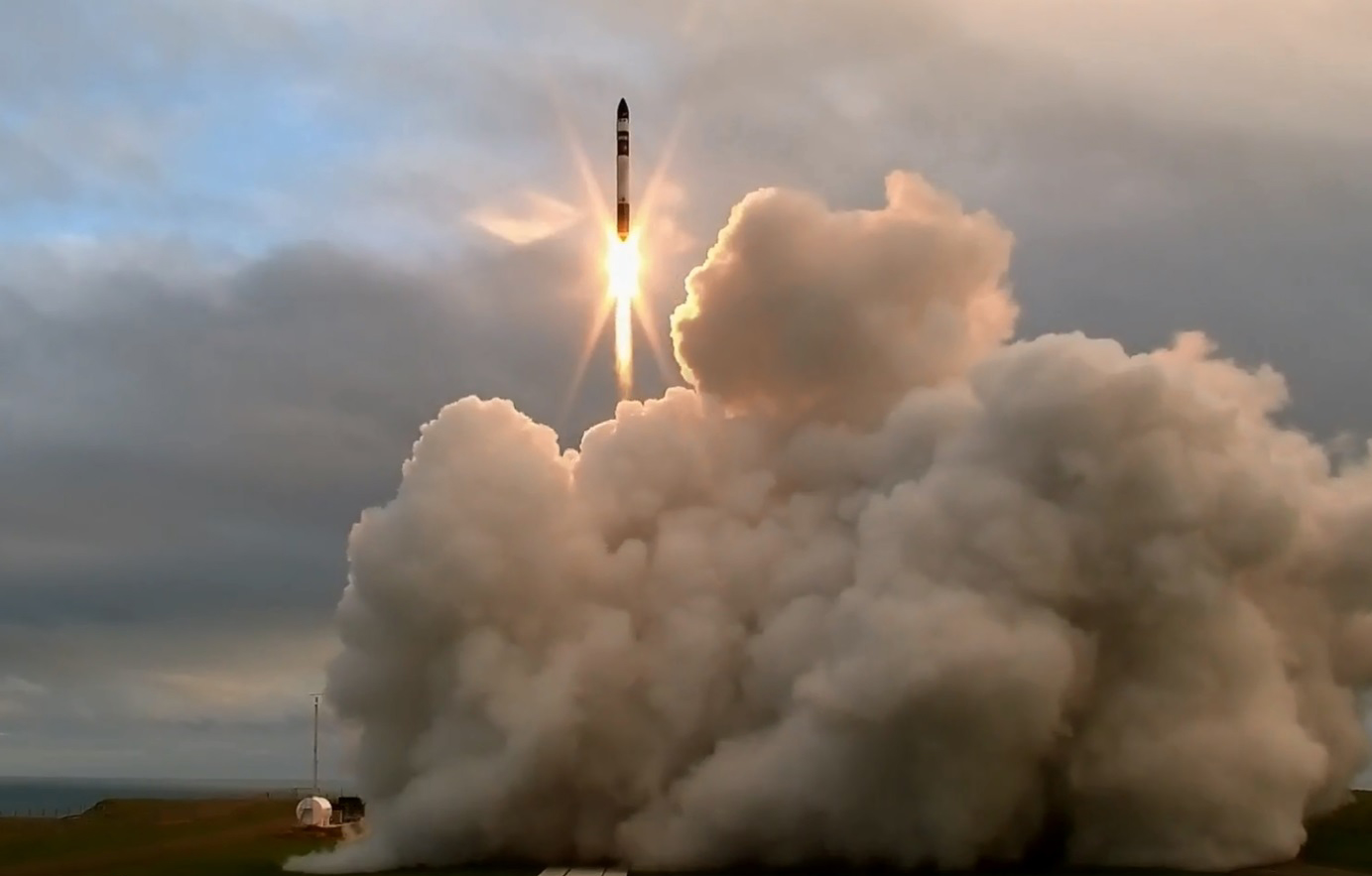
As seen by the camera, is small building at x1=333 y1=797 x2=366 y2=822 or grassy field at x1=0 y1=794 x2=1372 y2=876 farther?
small building at x1=333 y1=797 x2=366 y2=822

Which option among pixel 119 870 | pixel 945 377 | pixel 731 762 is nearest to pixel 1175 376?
pixel 945 377

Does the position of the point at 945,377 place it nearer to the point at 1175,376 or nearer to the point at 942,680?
the point at 1175,376

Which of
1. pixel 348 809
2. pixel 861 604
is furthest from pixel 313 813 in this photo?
pixel 861 604

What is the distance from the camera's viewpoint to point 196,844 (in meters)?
58.3

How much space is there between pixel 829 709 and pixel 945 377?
13767mm

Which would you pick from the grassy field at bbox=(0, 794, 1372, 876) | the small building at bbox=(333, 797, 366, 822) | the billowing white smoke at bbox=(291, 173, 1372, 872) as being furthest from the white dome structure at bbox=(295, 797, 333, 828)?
the billowing white smoke at bbox=(291, 173, 1372, 872)

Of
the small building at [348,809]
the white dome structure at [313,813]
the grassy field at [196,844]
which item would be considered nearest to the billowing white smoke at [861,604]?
the grassy field at [196,844]

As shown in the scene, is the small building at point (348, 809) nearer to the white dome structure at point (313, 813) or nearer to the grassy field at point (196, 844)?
the grassy field at point (196, 844)

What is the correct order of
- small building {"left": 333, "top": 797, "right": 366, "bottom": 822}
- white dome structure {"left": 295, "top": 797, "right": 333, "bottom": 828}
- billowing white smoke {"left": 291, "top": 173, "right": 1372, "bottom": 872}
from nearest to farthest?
billowing white smoke {"left": 291, "top": 173, "right": 1372, "bottom": 872} → white dome structure {"left": 295, "top": 797, "right": 333, "bottom": 828} → small building {"left": 333, "top": 797, "right": 366, "bottom": 822}

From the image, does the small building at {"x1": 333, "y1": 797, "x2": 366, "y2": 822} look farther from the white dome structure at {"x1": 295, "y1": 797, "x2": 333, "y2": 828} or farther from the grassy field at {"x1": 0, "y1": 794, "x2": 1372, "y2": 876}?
the white dome structure at {"x1": 295, "y1": 797, "x2": 333, "y2": 828}

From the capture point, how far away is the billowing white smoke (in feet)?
149

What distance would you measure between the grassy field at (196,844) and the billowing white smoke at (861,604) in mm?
2108

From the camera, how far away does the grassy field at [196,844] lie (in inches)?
1818

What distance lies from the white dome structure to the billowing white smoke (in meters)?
14.6
